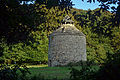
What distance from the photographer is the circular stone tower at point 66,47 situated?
2625 cm

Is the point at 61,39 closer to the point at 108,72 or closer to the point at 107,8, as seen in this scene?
the point at 107,8

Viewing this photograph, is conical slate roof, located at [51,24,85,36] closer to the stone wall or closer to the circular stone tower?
the circular stone tower

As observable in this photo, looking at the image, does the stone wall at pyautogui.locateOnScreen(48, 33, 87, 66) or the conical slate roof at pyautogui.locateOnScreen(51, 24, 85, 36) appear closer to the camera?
the stone wall at pyautogui.locateOnScreen(48, 33, 87, 66)

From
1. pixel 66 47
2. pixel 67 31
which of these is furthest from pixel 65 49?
pixel 67 31

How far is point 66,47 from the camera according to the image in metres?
26.4

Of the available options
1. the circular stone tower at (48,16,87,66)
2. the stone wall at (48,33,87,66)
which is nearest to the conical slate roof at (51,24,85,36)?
the circular stone tower at (48,16,87,66)

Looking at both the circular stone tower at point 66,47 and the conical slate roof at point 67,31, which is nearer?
the circular stone tower at point 66,47

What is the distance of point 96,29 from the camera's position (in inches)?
257

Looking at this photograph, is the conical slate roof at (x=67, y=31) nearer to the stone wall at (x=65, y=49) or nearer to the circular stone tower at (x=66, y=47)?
the circular stone tower at (x=66, y=47)

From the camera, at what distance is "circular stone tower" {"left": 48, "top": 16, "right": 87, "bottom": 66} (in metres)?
26.2

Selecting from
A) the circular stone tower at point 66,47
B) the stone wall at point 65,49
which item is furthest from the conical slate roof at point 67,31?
the stone wall at point 65,49

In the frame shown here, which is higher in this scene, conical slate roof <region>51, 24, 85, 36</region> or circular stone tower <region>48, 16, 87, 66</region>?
conical slate roof <region>51, 24, 85, 36</region>

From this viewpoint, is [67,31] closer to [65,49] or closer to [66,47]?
[66,47]

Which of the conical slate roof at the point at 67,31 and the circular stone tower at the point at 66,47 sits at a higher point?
the conical slate roof at the point at 67,31
